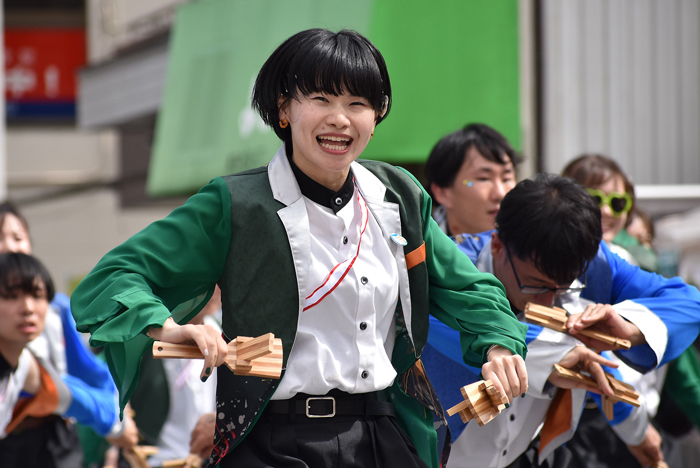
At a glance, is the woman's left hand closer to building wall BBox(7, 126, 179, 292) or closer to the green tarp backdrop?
Answer: the green tarp backdrop

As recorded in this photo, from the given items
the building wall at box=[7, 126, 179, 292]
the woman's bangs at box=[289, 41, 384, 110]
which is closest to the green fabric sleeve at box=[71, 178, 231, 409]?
the woman's bangs at box=[289, 41, 384, 110]

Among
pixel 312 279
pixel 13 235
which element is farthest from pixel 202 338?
pixel 13 235

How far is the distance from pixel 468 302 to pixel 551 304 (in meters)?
0.78

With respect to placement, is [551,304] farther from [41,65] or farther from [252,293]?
[41,65]

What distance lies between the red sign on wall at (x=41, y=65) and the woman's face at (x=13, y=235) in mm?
12228

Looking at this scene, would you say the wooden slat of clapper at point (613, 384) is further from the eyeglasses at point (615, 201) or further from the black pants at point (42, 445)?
the black pants at point (42, 445)

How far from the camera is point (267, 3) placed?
9531 mm

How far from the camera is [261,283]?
2355 millimetres

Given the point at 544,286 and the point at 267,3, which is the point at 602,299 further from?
the point at 267,3

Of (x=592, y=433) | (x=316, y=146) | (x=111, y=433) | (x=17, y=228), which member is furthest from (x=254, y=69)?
(x=316, y=146)

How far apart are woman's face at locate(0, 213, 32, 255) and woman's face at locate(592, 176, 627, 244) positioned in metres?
2.92

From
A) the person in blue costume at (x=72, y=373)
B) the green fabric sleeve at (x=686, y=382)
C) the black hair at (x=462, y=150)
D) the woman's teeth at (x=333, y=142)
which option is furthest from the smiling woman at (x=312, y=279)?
the person in blue costume at (x=72, y=373)

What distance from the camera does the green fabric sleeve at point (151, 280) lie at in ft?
6.93

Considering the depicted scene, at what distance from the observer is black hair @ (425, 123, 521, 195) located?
159 inches
